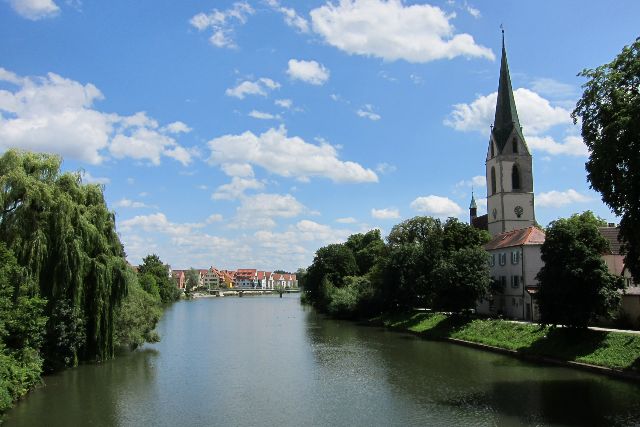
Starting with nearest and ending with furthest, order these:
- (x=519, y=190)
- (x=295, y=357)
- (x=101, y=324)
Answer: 1. (x=101, y=324)
2. (x=295, y=357)
3. (x=519, y=190)

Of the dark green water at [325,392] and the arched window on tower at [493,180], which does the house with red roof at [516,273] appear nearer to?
the dark green water at [325,392]

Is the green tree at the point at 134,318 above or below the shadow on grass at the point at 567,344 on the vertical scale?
above

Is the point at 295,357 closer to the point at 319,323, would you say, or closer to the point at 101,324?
the point at 101,324

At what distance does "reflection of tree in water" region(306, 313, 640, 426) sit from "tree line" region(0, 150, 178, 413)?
12923mm

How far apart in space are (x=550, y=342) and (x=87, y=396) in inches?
1033

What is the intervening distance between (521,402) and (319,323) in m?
47.4

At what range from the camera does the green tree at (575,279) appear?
107 feet

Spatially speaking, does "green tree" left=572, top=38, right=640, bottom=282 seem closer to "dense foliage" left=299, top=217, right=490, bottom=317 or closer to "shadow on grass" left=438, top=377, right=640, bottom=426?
"shadow on grass" left=438, top=377, right=640, bottom=426

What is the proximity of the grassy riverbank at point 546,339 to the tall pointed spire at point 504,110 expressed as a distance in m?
35.7

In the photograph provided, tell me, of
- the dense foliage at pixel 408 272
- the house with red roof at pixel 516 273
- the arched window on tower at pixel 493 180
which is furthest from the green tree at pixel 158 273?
the house with red roof at pixel 516 273

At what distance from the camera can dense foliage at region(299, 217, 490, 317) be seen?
48.6 metres

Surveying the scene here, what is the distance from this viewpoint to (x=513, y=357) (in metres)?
36.2

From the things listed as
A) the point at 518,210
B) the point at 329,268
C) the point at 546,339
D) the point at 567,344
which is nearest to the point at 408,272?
the point at 518,210

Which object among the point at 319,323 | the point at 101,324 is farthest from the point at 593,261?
the point at 319,323
